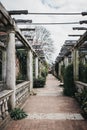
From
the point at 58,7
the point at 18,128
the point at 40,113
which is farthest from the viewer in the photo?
the point at 58,7

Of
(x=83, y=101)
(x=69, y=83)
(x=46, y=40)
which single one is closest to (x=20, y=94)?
(x=83, y=101)

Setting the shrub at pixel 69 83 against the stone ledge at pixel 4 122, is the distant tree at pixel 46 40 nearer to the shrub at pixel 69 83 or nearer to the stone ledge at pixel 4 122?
the shrub at pixel 69 83

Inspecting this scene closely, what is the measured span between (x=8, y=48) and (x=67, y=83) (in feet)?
21.6

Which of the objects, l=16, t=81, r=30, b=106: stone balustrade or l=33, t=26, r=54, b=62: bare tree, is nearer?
l=16, t=81, r=30, b=106: stone balustrade

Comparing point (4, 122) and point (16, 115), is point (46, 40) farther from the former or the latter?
point (4, 122)

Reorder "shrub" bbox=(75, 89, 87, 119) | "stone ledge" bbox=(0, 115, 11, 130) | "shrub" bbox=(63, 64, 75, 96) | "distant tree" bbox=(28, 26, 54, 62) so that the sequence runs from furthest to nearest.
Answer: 1. "distant tree" bbox=(28, 26, 54, 62)
2. "shrub" bbox=(63, 64, 75, 96)
3. "shrub" bbox=(75, 89, 87, 119)
4. "stone ledge" bbox=(0, 115, 11, 130)

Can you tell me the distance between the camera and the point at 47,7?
10469 millimetres

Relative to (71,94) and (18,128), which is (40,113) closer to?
(18,128)

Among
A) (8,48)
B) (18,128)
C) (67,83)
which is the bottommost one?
(18,128)

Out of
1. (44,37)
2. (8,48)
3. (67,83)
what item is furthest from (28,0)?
(44,37)

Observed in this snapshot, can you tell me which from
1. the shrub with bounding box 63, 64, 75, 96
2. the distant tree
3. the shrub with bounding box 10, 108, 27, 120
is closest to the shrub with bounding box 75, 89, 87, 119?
the shrub with bounding box 10, 108, 27, 120

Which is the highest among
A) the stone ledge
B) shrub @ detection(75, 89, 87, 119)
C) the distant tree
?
the distant tree

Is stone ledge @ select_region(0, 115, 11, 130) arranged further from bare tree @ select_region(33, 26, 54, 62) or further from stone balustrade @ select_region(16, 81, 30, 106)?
bare tree @ select_region(33, 26, 54, 62)

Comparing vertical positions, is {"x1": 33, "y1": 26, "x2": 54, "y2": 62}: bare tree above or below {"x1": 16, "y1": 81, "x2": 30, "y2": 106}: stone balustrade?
above
